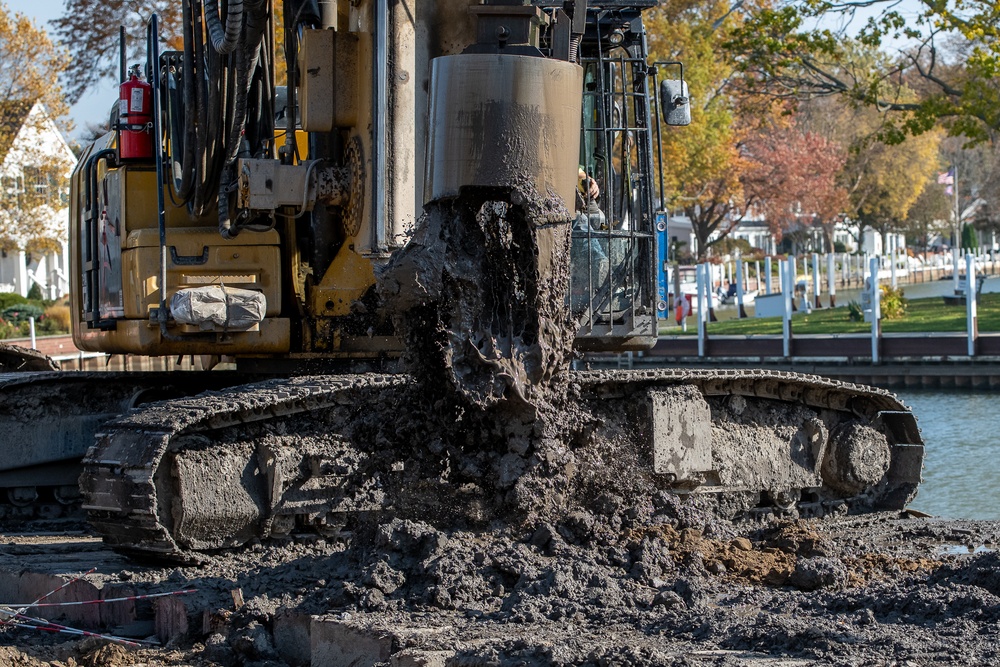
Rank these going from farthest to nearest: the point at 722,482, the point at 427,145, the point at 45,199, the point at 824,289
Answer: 1. the point at 824,289
2. the point at 45,199
3. the point at 722,482
4. the point at 427,145

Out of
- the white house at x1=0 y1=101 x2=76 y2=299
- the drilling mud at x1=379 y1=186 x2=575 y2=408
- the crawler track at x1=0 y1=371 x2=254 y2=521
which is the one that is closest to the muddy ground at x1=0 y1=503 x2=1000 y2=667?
the drilling mud at x1=379 y1=186 x2=575 y2=408

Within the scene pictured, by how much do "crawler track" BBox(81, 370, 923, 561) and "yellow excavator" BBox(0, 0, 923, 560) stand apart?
0.06ft

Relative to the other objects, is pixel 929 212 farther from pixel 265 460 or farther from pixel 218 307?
pixel 265 460

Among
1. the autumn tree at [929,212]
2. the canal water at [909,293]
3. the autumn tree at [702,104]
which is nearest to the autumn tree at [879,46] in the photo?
the autumn tree at [702,104]

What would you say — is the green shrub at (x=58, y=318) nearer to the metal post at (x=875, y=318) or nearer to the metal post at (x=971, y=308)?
the metal post at (x=875, y=318)

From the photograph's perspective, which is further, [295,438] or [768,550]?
[295,438]

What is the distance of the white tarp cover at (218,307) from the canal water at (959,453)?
6.72 meters

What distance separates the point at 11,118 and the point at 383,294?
30.4m

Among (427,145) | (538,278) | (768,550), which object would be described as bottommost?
(768,550)

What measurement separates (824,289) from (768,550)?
142ft

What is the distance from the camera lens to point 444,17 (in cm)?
682

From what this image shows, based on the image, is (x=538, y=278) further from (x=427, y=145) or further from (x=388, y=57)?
(x=388, y=57)

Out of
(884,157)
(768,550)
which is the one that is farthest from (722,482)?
(884,157)

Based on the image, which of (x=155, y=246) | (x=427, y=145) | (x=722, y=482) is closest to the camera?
(x=427, y=145)
